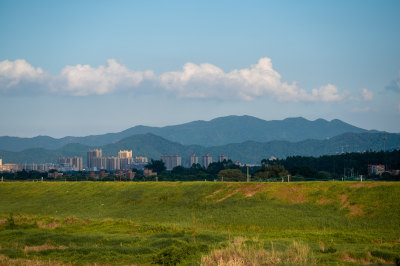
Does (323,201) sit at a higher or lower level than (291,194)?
lower

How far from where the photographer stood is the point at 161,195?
58.8m

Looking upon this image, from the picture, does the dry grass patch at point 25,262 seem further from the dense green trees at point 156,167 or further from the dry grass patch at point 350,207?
the dense green trees at point 156,167

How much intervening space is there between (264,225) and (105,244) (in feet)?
48.4

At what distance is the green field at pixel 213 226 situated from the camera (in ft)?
82.0

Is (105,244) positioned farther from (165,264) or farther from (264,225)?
(264,225)

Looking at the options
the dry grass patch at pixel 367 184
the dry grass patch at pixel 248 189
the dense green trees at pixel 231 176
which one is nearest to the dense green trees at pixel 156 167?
the dense green trees at pixel 231 176

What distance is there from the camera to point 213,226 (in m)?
41.1

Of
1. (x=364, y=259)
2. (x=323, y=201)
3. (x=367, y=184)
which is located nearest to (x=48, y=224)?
(x=323, y=201)

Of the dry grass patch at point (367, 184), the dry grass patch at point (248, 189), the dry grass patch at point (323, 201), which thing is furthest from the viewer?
the dry grass patch at point (248, 189)

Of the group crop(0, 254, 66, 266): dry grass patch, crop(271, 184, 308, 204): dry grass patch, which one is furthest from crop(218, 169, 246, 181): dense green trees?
crop(0, 254, 66, 266): dry grass patch

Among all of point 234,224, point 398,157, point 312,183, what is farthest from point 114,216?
point 398,157

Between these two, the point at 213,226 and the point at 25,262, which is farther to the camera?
the point at 213,226

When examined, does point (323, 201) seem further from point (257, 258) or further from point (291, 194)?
point (257, 258)

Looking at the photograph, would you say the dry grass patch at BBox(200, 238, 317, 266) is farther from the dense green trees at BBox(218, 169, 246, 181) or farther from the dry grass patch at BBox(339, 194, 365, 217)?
the dense green trees at BBox(218, 169, 246, 181)
